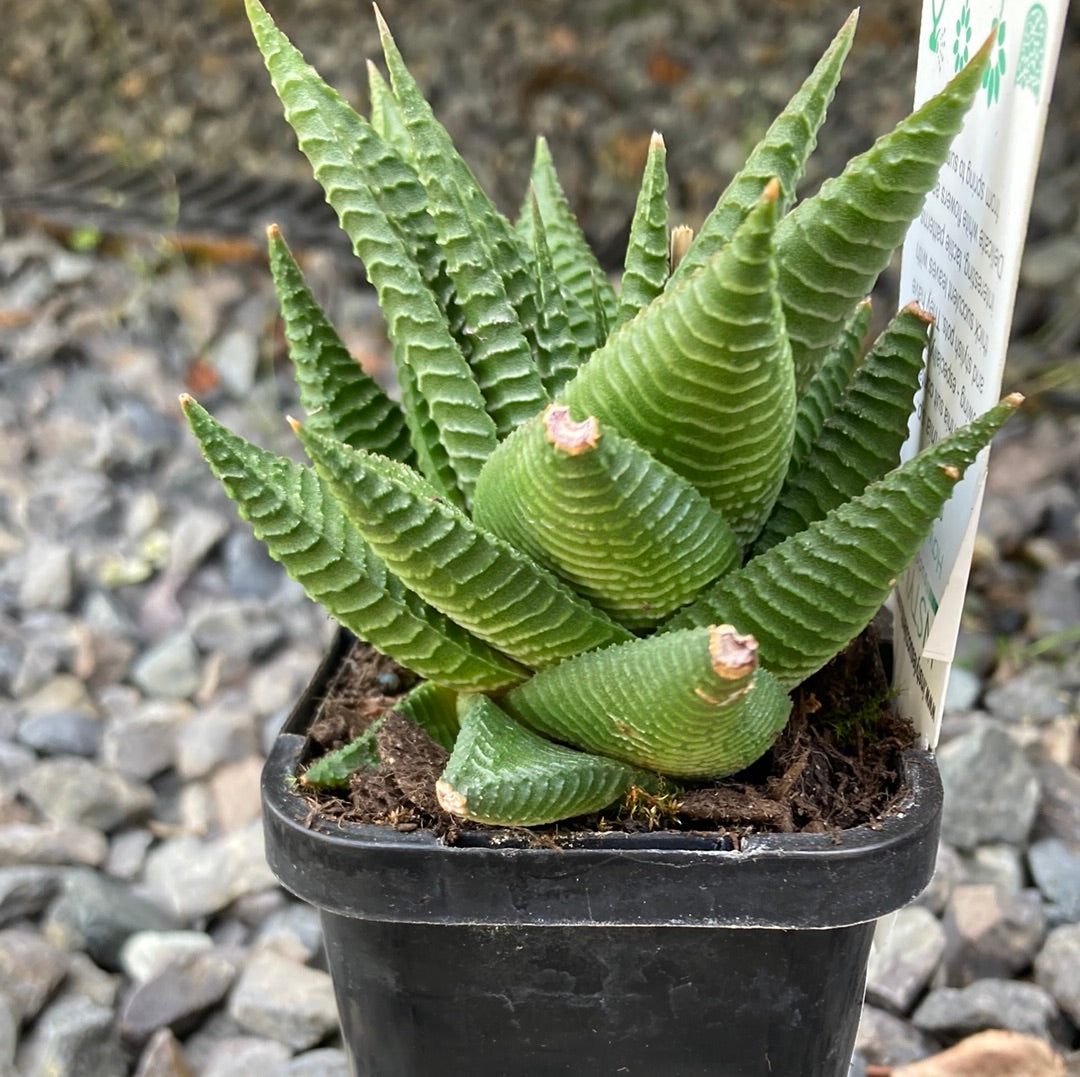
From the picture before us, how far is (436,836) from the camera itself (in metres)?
0.67

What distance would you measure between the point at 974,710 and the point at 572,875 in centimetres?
111

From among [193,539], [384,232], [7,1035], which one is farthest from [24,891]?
[384,232]

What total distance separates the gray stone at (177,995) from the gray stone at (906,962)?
61 centimetres

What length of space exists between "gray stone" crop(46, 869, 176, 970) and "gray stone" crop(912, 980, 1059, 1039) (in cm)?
77

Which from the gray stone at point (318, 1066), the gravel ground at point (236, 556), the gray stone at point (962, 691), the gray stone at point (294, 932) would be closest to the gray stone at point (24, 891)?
the gravel ground at point (236, 556)

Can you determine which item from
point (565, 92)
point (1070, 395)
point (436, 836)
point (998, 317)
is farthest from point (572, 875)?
point (565, 92)

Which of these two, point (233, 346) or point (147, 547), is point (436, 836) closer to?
point (147, 547)

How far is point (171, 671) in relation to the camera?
1.73 m

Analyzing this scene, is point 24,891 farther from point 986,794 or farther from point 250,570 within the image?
point 986,794

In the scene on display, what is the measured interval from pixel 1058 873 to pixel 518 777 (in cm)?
95

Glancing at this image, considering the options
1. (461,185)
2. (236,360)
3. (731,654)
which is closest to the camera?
(731,654)

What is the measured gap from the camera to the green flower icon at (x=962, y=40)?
0.68 metres

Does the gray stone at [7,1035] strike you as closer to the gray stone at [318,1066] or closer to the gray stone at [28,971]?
the gray stone at [28,971]

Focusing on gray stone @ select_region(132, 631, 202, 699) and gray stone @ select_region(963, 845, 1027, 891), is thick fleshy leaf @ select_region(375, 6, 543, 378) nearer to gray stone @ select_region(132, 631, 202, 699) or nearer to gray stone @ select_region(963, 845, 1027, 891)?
gray stone @ select_region(963, 845, 1027, 891)
